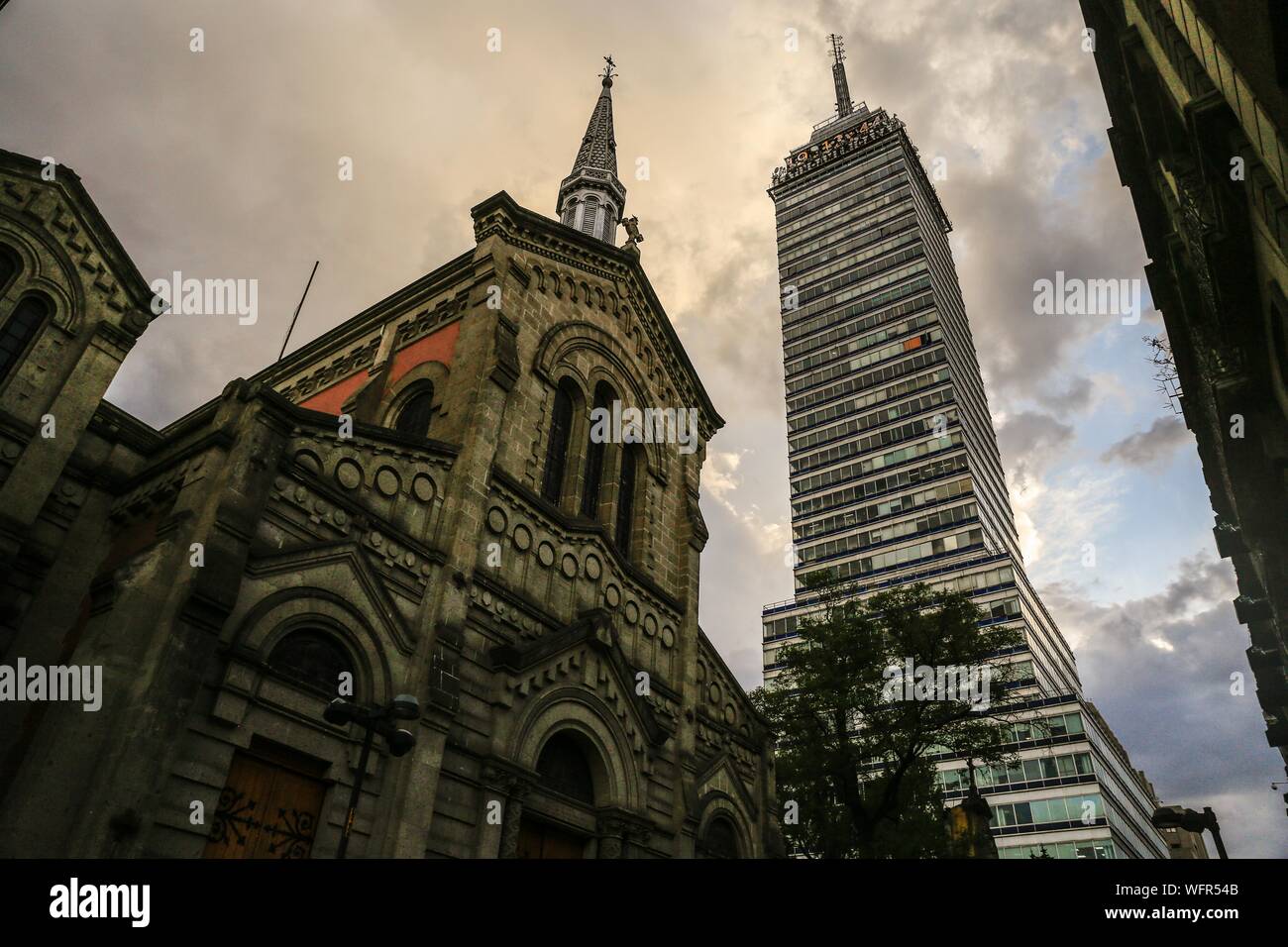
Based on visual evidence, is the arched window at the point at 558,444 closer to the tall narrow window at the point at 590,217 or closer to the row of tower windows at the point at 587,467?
the row of tower windows at the point at 587,467

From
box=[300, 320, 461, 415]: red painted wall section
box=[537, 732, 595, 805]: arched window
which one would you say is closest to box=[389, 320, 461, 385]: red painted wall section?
box=[300, 320, 461, 415]: red painted wall section

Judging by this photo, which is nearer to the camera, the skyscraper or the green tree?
the green tree

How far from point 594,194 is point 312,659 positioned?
25.6 meters

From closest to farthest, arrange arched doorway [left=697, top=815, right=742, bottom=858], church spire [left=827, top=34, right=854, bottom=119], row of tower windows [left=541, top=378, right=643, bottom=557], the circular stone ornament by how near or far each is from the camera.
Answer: the circular stone ornament
arched doorway [left=697, top=815, right=742, bottom=858]
row of tower windows [left=541, top=378, right=643, bottom=557]
church spire [left=827, top=34, right=854, bottom=119]

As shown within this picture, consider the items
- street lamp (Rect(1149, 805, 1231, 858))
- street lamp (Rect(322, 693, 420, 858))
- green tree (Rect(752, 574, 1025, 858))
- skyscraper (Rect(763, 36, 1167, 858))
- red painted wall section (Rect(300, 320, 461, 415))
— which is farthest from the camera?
skyscraper (Rect(763, 36, 1167, 858))

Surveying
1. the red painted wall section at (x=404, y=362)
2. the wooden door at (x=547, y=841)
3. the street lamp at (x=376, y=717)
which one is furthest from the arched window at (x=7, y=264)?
the wooden door at (x=547, y=841)

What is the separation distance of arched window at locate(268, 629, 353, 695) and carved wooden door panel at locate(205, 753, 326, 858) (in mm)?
1275

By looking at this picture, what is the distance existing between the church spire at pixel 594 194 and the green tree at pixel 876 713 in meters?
17.2

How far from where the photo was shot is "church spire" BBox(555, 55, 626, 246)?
31.7m

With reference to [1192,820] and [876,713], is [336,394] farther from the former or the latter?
[1192,820]

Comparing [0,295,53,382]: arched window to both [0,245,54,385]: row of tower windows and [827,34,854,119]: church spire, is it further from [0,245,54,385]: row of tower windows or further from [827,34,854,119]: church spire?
[827,34,854,119]: church spire
